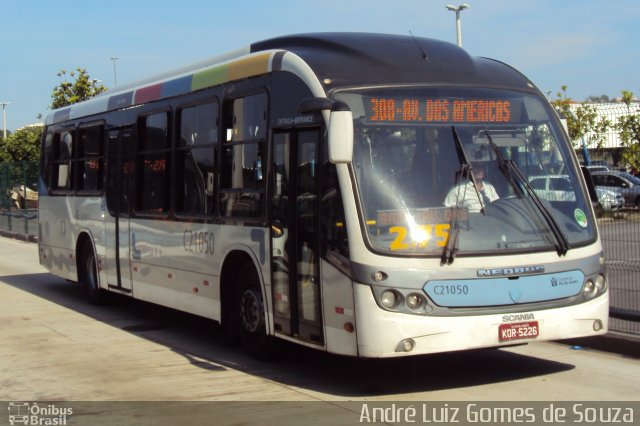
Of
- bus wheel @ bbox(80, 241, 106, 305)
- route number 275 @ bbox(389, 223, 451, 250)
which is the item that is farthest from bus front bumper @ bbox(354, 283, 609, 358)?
bus wheel @ bbox(80, 241, 106, 305)

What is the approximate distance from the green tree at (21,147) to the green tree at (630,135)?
39.9 metres

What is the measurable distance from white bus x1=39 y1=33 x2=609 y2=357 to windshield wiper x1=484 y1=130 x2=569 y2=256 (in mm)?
13

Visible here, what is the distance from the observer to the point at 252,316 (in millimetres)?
9875

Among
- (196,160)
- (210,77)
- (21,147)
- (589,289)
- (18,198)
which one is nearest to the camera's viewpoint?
(589,289)

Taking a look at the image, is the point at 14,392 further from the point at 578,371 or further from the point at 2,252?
the point at 2,252

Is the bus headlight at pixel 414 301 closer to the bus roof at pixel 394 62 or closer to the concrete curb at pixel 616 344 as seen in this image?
the bus roof at pixel 394 62

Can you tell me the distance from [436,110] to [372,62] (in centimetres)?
77

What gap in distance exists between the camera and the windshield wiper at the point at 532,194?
27.1ft

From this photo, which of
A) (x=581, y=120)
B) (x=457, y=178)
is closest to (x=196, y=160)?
(x=457, y=178)

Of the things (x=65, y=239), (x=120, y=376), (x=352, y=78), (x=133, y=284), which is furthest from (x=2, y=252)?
(x=352, y=78)

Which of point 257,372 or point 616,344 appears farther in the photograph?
point 616,344

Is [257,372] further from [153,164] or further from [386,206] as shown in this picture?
[153,164]

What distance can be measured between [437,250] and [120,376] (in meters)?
3.56

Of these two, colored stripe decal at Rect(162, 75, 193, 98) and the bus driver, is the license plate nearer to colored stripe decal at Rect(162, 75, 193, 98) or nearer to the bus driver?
the bus driver
